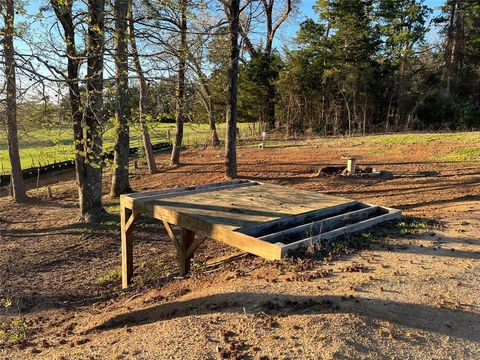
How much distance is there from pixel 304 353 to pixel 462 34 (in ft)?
96.1

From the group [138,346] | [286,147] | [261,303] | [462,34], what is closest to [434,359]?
[261,303]

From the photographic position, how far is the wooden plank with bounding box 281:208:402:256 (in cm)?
484

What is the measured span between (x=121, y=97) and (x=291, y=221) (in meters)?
3.93

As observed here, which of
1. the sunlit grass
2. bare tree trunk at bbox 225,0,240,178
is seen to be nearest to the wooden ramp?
bare tree trunk at bbox 225,0,240,178

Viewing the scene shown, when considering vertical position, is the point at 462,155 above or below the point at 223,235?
above

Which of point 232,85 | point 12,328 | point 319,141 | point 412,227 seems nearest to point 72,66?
point 12,328

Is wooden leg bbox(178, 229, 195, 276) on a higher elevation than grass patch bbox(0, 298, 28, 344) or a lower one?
higher

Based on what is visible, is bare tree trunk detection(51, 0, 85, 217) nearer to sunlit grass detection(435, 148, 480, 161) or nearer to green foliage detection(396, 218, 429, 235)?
Result: green foliage detection(396, 218, 429, 235)

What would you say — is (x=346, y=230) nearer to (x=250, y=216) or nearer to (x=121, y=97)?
(x=250, y=216)

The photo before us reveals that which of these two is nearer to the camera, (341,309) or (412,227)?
(341,309)

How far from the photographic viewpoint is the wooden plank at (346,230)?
15.9 feet

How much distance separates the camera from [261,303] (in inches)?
151

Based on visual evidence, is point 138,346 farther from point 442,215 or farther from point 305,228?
point 442,215

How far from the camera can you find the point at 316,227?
18.4 feet
